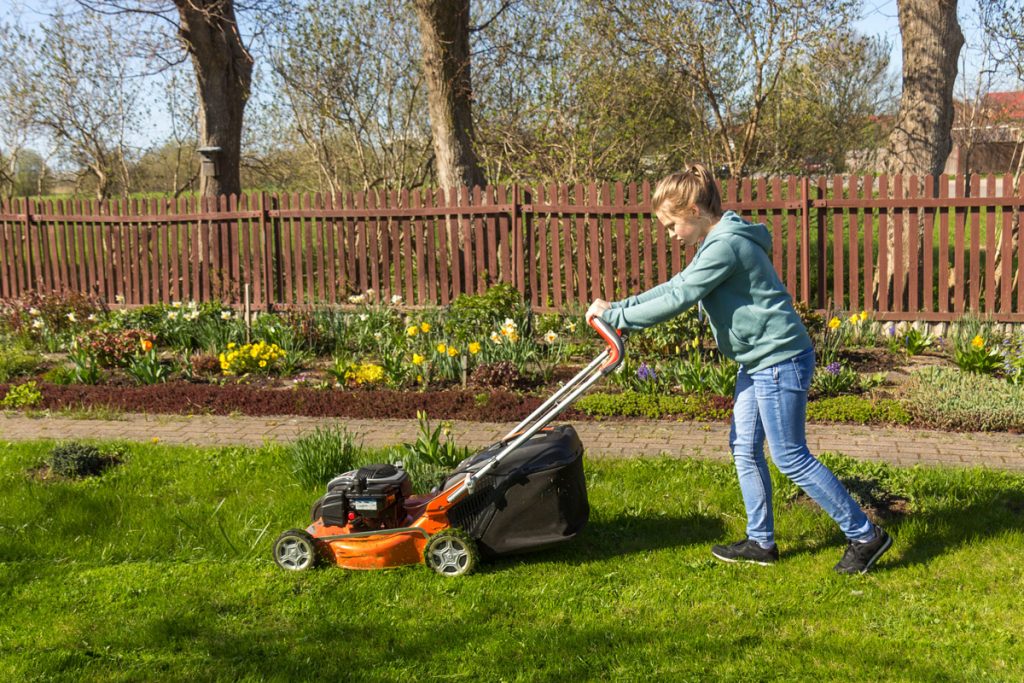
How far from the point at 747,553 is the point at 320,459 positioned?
2339mm

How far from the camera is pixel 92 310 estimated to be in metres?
11.4

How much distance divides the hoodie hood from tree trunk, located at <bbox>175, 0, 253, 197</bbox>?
12.8 m

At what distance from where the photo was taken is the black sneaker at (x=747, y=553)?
4281 mm

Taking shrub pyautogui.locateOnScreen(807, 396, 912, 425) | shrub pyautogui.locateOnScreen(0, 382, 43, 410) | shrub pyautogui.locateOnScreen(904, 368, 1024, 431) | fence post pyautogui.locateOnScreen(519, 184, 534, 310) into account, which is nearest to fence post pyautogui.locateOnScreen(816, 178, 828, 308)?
fence post pyautogui.locateOnScreen(519, 184, 534, 310)

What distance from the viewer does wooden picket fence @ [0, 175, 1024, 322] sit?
10.0 metres

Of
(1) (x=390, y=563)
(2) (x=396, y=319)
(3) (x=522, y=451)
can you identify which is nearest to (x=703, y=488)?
(3) (x=522, y=451)

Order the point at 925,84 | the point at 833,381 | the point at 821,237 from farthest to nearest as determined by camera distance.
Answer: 1. the point at 925,84
2. the point at 821,237
3. the point at 833,381

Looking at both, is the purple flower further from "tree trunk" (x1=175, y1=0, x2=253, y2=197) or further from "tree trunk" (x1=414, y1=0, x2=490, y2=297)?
"tree trunk" (x1=175, y1=0, x2=253, y2=197)

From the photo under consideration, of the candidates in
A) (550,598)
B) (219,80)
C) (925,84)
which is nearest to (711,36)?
(925,84)

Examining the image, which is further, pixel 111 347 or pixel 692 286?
pixel 111 347

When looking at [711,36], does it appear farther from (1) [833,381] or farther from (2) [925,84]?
(1) [833,381]

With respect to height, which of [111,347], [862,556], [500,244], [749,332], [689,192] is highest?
[689,192]

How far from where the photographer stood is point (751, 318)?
156 inches

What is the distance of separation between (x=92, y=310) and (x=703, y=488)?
8.65m
